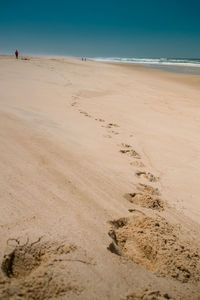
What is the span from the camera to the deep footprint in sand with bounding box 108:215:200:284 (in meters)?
1.49

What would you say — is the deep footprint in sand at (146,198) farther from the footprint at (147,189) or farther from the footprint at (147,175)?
the footprint at (147,175)

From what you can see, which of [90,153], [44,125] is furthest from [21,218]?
[44,125]

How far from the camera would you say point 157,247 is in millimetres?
1639

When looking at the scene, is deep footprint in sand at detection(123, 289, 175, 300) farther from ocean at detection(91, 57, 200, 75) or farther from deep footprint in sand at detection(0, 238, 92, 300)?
ocean at detection(91, 57, 200, 75)

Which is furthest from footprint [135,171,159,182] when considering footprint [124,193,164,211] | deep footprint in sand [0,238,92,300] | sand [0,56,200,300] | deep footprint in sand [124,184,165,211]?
deep footprint in sand [0,238,92,300]

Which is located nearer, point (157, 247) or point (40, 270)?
point (40, 270)

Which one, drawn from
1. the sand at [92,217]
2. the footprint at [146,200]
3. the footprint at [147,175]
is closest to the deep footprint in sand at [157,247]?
the sand at [92,217]

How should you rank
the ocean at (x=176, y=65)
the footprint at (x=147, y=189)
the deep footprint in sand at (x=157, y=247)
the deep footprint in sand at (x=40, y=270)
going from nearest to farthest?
the deep footprint in sand at (x=40, y=270) < the deep footprint in sand at (x=157, y=247) < the footprint at (x=147, y=189) < the ocean at (x=176, y=65)

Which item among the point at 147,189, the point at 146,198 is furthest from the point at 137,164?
the point at 146,198

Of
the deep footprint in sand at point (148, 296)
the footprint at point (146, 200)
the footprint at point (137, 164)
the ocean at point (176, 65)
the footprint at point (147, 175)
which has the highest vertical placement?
the ocean at point (176, 65)

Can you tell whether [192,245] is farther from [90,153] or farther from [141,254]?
[90,153]

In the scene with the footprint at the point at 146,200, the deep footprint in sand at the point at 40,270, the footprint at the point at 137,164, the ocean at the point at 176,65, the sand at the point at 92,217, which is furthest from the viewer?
the ocean at the point at 176,65

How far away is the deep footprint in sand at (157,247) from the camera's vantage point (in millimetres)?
1492

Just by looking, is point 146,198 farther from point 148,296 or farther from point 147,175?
point 148,296
